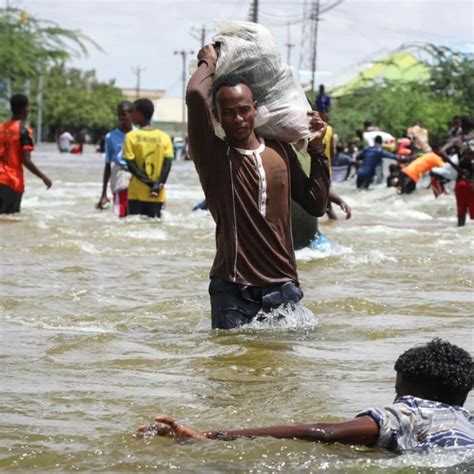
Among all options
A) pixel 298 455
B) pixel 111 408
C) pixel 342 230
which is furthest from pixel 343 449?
pixel 342 230

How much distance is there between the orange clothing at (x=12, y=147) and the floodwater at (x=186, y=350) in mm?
1236

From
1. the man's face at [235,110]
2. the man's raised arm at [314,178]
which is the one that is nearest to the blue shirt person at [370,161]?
the man's raised arm at [314,178]

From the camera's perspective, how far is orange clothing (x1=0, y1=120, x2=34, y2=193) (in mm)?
14773

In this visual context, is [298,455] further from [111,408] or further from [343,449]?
[111,408]

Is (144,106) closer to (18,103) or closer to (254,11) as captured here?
(18,103)

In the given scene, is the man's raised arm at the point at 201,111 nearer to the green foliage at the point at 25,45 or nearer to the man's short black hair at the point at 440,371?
the man's short black hair at the point at 440,371

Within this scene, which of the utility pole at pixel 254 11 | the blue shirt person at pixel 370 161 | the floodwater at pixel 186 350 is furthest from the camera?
the utility pole at pixel 254 11

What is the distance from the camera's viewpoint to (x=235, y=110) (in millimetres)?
6582

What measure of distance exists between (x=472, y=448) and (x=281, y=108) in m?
2.66

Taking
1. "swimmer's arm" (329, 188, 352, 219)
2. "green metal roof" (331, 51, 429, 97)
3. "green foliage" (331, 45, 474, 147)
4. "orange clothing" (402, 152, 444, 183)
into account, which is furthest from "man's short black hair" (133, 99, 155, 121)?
"green metal roof" (331, 51, 429, 97)

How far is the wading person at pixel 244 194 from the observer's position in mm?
6590

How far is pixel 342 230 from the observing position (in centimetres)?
1631

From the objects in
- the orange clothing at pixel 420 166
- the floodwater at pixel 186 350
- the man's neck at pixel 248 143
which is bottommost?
the floodwater at pixel 186 350

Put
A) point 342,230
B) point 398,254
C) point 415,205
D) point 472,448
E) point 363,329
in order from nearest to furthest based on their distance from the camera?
1. point 472,448
2. point 363,329
3. point 398,254
4. point 342,230
5. point 415,205
